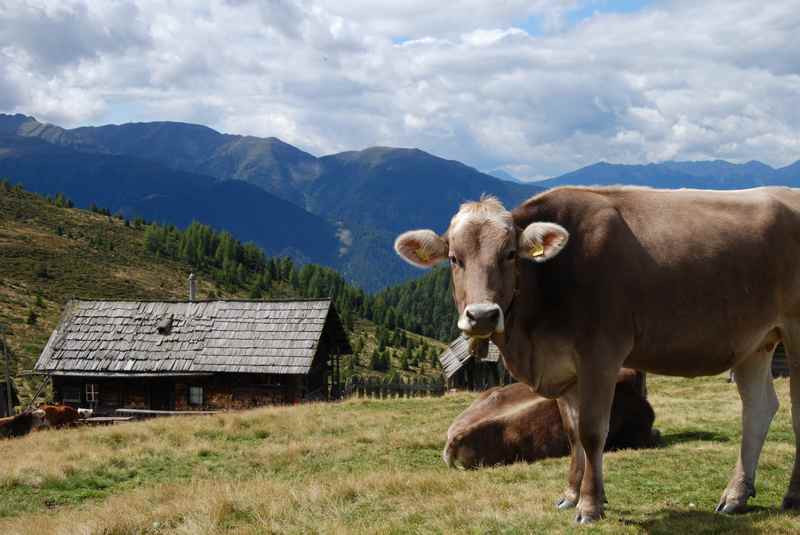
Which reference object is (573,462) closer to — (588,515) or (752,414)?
(588,515)

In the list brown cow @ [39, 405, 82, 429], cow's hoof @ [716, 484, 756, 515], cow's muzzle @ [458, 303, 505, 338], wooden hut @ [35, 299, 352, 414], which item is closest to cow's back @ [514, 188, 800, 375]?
cow's muzzle @ [458, 303, 505, 338]

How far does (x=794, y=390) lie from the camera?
676 centimetres

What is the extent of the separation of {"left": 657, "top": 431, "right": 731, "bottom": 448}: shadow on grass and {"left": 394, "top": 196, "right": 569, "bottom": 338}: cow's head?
20.2ft

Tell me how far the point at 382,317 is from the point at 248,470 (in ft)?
376

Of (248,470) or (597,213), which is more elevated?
(597,213)

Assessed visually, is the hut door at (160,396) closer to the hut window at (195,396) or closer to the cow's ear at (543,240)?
the hut window at (195,396)

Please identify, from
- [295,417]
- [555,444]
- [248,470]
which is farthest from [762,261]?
[295,417]

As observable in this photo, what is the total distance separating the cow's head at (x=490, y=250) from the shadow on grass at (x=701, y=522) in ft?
7.27

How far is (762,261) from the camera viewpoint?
640cm

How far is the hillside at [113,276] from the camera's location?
6850 cm

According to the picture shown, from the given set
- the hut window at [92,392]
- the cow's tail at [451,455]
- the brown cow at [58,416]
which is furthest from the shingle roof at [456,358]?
the cow's tail at [451,455]

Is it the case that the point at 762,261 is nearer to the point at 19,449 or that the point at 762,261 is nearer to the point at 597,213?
the point at 597,213

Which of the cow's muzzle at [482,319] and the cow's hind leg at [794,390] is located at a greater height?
the cow's muzzle at [482,319]

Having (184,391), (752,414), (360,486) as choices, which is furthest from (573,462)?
(184,391)
